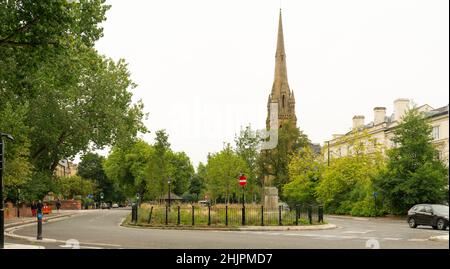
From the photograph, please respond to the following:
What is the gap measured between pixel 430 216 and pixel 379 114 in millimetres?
49349

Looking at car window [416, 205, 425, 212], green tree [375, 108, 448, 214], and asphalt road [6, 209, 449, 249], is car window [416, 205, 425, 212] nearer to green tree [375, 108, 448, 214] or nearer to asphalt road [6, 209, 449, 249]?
asphalt road [6, 209, 449, 249]

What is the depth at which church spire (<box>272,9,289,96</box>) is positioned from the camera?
12125 cm

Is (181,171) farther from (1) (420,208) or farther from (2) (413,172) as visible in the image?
(1) (420,208)

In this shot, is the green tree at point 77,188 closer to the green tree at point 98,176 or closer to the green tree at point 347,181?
the green tree at point 98,176

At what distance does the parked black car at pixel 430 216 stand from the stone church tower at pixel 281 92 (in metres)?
87.9

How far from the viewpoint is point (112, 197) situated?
126 metres

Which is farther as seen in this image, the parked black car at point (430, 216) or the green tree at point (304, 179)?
the green tree at point (304, 179)

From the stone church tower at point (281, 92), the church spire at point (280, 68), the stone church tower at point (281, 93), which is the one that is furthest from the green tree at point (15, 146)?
the church spire at point (280, 68)

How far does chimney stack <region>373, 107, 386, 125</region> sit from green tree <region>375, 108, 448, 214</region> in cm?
3350

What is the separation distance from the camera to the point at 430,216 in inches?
1214

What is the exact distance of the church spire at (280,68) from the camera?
398 feet

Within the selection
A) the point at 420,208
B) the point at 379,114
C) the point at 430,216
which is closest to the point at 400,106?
the point at 379,114
